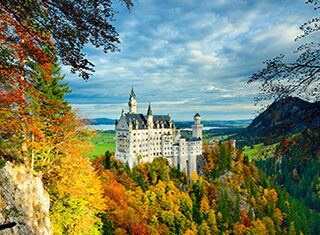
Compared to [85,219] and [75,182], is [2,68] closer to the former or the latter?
[75,182]

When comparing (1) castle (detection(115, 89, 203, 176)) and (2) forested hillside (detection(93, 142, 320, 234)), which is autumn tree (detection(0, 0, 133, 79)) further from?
(1) castle (detection(115, 89, 203, 176))

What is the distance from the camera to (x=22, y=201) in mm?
12828

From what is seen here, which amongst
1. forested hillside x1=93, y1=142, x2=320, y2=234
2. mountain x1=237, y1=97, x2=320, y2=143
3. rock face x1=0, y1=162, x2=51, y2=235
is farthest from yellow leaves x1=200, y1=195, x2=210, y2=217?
mountain x1=237, y1=97, x2=320, y2=143

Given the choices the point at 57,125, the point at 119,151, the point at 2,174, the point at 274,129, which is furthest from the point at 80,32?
the point at 119,151

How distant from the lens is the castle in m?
62.7

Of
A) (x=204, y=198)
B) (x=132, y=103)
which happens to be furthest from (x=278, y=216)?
(x=132, y=103)

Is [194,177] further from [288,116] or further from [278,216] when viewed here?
[288,116]

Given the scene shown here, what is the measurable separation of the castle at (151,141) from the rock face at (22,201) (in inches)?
1797

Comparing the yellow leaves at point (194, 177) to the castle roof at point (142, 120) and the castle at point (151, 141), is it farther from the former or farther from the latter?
the castle roof at point (142, 120)

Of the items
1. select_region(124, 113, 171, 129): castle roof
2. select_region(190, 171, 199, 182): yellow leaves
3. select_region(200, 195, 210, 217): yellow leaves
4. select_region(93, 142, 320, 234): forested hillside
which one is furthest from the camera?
select_region(190, 171, 199, 182): yellow leaves

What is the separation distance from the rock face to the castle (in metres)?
45.6

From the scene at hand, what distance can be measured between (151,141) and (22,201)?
55.4 metres

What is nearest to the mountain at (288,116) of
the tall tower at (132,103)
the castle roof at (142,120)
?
the castle roof at (142,120)

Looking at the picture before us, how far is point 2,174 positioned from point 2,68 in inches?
257
